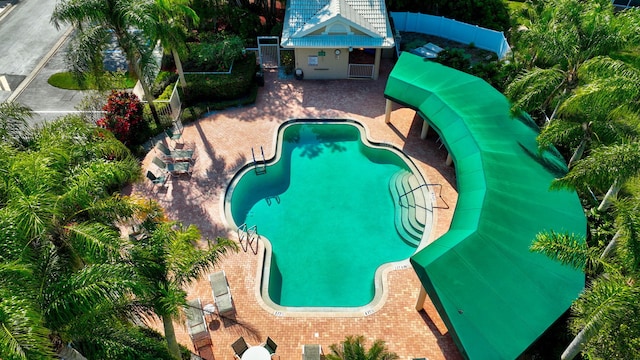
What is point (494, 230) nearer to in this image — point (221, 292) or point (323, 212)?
point (323, 212)

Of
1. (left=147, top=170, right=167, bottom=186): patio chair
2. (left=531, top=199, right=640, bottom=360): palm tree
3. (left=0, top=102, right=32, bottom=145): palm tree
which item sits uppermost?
(left=0, top=102, right=32, bottom=145): palm tree

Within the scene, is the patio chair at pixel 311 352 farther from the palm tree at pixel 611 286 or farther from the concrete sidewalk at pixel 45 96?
the concrete sidewalk at pixel 45 96

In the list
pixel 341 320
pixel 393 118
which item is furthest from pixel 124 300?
pixel 393 118

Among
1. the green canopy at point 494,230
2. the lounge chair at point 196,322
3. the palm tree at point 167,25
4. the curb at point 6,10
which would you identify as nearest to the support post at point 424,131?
the green canopy at point 494,230

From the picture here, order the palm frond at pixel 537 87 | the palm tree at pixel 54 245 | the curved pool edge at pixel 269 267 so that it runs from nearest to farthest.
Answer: the palm tree at pixel 54 245, the curved pool edge at pixel 269 267, the palm frond at pixel 537 87

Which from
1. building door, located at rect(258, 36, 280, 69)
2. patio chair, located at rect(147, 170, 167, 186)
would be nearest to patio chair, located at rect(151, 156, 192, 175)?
patio chair, located at rect(147, 170, 167, 186)

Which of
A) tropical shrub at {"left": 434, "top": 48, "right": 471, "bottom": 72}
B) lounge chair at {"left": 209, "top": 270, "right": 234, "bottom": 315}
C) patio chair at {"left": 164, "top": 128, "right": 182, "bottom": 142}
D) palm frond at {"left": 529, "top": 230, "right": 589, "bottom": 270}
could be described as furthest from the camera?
tropical shrub at {"left": 434, "top": 48, "right": 471, "bottom": 72}

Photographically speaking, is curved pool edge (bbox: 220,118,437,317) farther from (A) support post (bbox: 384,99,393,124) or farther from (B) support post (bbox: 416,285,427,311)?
(A) support post (bbox: 384,99,393,124)
